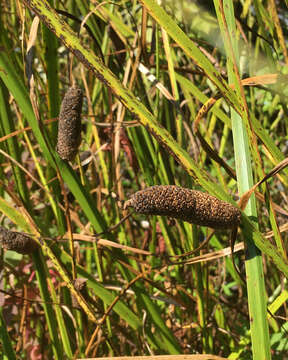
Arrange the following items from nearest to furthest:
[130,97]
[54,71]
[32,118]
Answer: [130,97], [32,118], [54,71]

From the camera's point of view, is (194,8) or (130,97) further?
(194,8)

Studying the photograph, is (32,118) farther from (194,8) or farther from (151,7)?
(194,8)

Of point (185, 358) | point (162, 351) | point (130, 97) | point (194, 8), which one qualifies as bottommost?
point (162, 351)

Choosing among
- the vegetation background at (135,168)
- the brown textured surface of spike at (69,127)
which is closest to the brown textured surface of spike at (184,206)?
the vegetation background at (135,168)

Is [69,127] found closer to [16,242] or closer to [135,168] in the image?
[16,242]

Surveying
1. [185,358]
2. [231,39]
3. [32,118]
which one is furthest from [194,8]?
[185,358]

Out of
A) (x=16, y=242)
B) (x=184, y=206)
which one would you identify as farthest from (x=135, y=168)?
(x=184, y=206)

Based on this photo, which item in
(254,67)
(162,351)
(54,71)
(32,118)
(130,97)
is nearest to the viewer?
(130,97)
